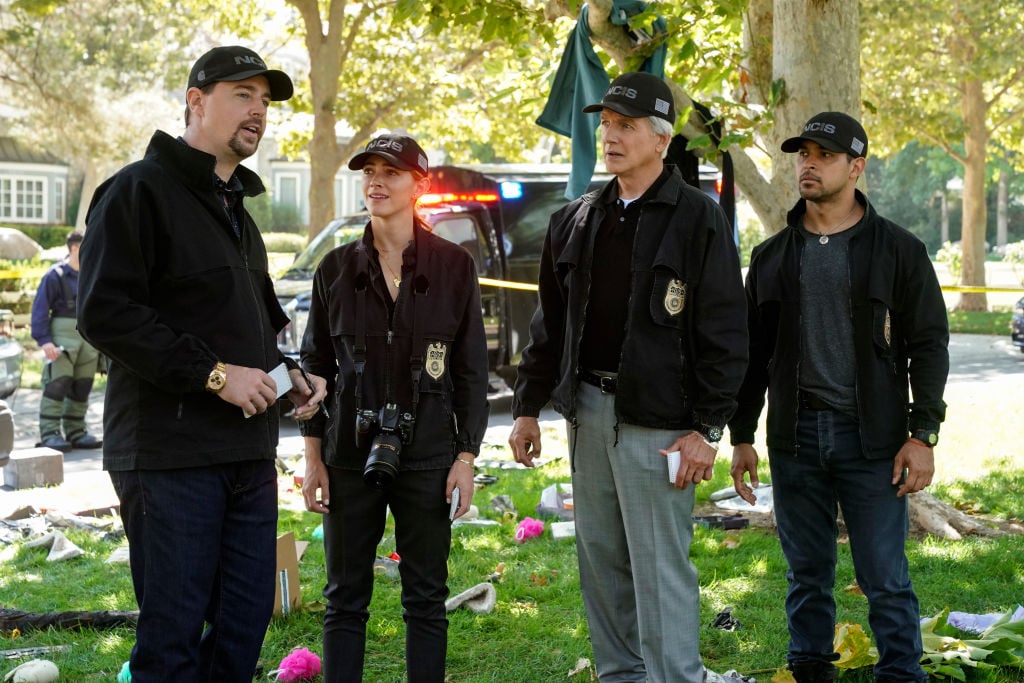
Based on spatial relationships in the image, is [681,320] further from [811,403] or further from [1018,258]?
[1018,258]

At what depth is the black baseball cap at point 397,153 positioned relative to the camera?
3959mm

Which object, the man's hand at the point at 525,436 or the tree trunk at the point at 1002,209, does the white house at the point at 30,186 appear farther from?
the man's hand at the point at 525,436

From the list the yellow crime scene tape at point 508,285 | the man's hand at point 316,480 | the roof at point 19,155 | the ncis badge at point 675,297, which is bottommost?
the man's hand at point 316,480

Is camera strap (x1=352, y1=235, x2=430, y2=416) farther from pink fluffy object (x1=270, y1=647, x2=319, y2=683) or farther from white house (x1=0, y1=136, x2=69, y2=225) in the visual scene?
white house (x1=0, y1=136, x2=69, y2=225)

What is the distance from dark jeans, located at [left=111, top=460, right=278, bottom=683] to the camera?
3.27 metres

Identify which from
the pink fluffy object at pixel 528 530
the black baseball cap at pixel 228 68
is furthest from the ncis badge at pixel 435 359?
the pink fluffy object at pixel 528 530

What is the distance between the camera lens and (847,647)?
14.9 ft

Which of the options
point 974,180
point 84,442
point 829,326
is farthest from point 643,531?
point 974,180

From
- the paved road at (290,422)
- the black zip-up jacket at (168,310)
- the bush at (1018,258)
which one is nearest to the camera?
the black zip-up jacket at (168,310)

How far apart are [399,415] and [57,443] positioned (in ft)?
26.2

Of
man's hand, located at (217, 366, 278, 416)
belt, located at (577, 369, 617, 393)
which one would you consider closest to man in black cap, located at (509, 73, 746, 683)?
belt, located at (577, 369, 617, 393)

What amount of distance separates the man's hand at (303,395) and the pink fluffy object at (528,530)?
338cm

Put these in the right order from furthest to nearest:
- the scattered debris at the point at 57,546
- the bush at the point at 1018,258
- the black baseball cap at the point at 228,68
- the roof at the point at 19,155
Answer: the roof at the point at 19,155 < the bush at the point at 1018,258 < the scattered debris at the point at 57,546 < the black baseball cap at the point at 228,68

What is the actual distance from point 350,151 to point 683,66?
11.7m
